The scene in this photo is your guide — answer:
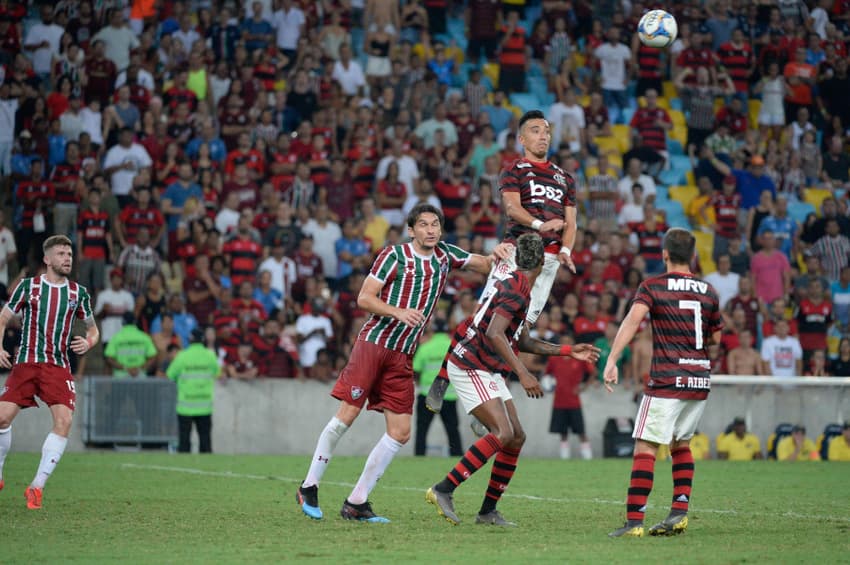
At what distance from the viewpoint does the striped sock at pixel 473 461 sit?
10500 millimetres

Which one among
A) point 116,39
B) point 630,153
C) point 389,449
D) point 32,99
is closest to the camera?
point 389,449

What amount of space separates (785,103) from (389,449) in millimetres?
20243

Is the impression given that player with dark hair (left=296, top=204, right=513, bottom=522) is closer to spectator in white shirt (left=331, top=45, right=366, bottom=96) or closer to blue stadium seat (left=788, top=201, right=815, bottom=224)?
spectator in white shirt (left=331, top=45, right=366, bottom=96)

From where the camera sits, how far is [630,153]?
87.8 ft

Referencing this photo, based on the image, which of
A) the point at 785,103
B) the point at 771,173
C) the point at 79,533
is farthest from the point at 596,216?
the point at 79,533

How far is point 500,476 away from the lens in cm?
1058

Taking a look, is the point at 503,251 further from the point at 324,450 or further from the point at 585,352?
the point at 324,450

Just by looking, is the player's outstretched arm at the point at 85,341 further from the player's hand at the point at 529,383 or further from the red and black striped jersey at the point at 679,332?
the red and black striped jersey at the point at 679,332

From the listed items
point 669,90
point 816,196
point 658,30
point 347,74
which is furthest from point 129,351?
point 816,196

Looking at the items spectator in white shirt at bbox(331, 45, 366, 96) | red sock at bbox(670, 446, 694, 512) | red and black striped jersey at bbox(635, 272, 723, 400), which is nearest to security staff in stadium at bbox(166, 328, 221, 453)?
spectator in white shirt at bbox(331, 45, 366, 96)

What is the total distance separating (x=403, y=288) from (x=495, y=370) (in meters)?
0.99

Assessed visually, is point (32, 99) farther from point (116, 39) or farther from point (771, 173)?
point (771, 173)

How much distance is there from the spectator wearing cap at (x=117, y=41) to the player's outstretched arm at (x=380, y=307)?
15526mm

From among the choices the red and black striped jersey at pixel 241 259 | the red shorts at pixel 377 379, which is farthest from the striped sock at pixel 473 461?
the red and black striped jersey at pixel 241 259
